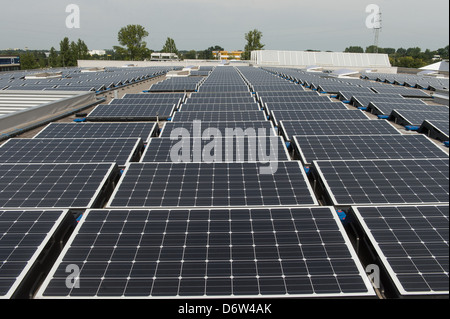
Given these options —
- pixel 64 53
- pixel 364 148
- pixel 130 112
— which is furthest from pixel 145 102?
pixel 64 53

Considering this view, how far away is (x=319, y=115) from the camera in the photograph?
2184cm

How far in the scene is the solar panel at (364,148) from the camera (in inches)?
512

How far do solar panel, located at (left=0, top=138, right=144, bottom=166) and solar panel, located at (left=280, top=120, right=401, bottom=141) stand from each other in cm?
864

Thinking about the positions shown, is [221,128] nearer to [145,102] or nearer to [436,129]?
[145,102]

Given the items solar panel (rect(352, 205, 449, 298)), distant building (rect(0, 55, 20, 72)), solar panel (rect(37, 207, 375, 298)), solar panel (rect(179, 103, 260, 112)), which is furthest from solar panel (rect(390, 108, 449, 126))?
distant building (rect(0, 55, 20, 72))

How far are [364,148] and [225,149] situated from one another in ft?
21.8

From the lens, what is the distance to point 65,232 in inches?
315

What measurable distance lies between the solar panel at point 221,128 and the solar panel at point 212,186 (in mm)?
5401

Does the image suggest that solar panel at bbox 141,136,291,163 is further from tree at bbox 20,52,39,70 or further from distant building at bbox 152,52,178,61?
distant building at bbox 152,52,178,61

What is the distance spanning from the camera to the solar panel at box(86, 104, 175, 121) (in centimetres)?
2243

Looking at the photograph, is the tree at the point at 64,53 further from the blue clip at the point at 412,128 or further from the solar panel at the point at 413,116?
the blue clip at the point at 412,128

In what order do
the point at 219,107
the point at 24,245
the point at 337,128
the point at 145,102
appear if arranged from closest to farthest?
the point at 24,245 → the point at 337,128 → the point at 219,107 → the point at 145,102

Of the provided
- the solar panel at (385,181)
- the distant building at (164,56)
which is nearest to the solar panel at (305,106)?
the solar panel at (385,181)
